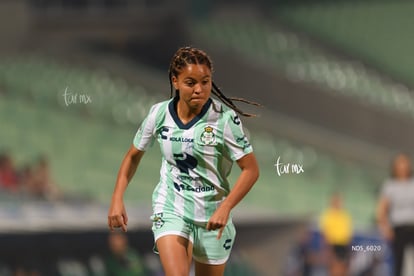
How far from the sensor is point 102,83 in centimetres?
1584

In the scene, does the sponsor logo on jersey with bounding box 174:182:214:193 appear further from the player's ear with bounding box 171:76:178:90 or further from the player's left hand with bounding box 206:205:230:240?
the player's ear with bounding box 171:76:178:90

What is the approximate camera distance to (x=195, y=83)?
5.96 metres

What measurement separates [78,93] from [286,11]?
612 inches

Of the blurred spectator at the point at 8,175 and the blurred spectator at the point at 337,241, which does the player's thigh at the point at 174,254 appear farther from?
the blurred spectator at the point at 8,175

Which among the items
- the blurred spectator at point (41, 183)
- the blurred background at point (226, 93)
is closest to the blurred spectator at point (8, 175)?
the blurred background at point (226, 93)

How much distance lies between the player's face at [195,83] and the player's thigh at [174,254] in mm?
624

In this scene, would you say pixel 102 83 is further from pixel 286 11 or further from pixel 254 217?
pixel 286 11

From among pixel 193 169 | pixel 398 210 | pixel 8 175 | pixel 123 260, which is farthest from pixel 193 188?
pixel 8 175

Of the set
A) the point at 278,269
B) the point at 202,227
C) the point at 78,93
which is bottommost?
the point at 278,269

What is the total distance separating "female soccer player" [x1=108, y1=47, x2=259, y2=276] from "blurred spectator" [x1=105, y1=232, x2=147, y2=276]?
12.1 ft

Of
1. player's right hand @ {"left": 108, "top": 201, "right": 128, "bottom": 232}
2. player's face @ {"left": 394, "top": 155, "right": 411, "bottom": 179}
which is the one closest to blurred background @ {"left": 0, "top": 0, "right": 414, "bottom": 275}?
player's face @ {"left": 394, "top": 155, "right": 411, "bottom": 179}

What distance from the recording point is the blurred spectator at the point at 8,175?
12.5 metres

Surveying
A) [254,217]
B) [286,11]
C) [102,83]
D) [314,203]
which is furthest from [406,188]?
[286,11]

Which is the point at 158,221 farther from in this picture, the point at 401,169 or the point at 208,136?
the point at 401,169
